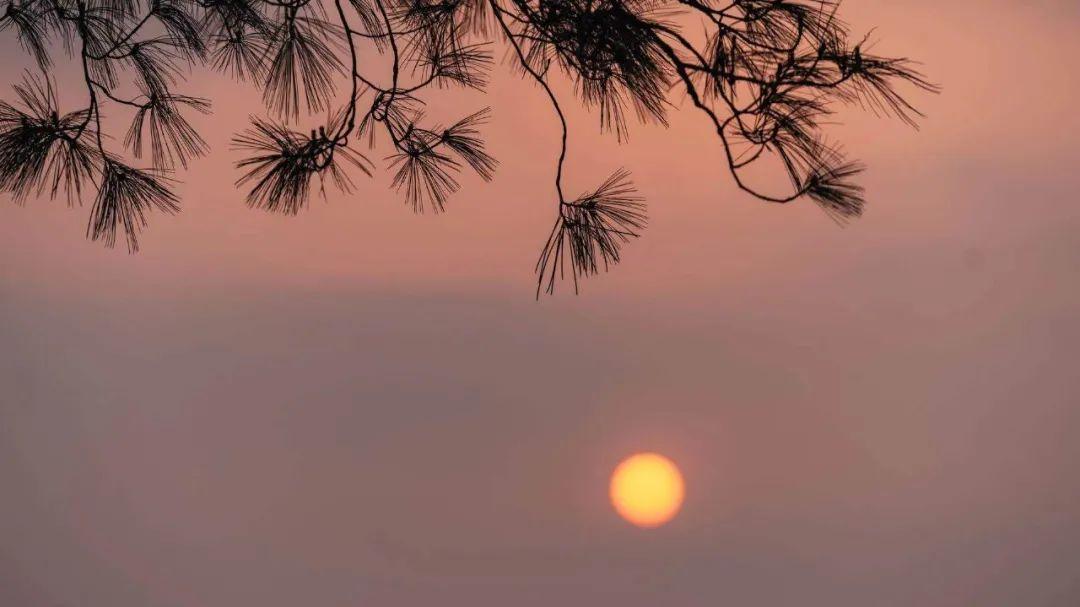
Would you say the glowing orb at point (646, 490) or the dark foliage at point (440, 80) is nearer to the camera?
the dark foliage at point (440, 80)

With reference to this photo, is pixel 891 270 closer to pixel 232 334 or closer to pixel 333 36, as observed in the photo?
pixel 232 334

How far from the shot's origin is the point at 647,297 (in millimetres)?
7621

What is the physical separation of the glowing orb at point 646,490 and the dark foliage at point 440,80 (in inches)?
259

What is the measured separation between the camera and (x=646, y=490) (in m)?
8.02

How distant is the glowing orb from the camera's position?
8031 millimetres

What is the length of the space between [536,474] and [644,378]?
1071mm

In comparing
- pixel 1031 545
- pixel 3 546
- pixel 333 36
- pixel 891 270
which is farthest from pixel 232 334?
pixel 333 36

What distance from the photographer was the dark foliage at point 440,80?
1.30 m

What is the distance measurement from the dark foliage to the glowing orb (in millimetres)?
6578

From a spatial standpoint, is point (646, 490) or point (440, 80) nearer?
point (440, 80)

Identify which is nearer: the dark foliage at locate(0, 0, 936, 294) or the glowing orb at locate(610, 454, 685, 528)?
the dark foliage at locate(0, 0, 936, 294)

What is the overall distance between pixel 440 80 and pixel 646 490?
6632 mm

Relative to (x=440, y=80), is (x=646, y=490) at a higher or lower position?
lower

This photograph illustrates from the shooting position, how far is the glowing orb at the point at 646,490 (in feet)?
26.3
